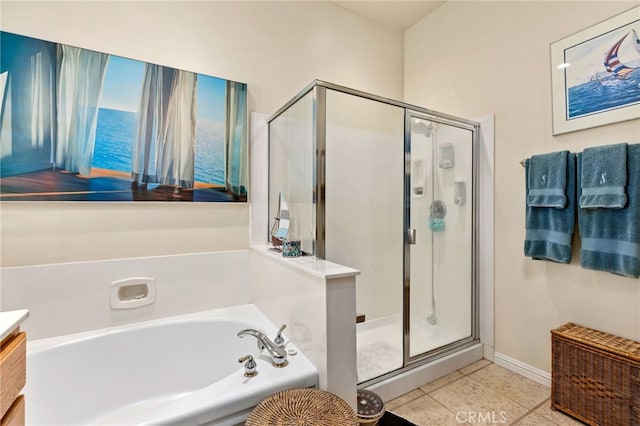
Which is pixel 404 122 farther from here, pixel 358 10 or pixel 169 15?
pixel 169 15

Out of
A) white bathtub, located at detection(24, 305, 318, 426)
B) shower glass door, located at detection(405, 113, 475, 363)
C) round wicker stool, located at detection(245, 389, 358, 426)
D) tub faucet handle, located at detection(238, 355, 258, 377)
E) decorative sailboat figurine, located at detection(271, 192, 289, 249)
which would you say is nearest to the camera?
round wicker stool, located at detection(245, 389, 358, 426)

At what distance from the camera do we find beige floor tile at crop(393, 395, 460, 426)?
4.94 feet

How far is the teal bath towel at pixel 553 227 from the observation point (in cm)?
165

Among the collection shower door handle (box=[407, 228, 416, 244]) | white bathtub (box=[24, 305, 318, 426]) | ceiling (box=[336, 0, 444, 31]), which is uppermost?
ceiling (box=[336, 0, 444, 31])

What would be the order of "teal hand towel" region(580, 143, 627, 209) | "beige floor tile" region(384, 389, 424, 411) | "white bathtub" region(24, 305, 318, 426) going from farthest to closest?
"beige floor tile" region(384, 389, 424, 411) → "teal hand towel" region(580, 143, 627, 209) → "white bathtub" region(24, 305, 318, 426)

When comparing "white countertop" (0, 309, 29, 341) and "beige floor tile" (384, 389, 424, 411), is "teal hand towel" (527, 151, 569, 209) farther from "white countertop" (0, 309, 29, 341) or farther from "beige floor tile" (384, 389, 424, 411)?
"white countertop" (0, 309, 29, 341)

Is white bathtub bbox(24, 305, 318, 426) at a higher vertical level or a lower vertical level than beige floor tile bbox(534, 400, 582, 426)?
higher

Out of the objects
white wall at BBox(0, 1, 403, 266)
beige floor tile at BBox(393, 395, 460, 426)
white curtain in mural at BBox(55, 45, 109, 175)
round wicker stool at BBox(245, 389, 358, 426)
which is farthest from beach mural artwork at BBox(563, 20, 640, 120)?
white curtain in mural at BBox(55, 45, 109, 175)

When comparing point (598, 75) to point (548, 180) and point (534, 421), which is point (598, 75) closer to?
point (548, 180)

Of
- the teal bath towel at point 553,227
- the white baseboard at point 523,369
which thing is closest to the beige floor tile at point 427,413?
the white baseboard at point 523,369

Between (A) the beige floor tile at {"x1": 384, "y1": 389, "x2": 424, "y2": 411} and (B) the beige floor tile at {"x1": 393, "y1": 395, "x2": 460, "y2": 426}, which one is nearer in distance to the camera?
(B) the beige floor tile at {"x1": 393, "y1": 395, "x2": 460, "y2": 426}

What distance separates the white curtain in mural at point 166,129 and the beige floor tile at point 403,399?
178 cm

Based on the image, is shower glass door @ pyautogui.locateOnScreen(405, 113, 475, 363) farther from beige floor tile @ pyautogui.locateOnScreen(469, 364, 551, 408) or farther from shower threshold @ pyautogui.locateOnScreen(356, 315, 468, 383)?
beige floor tile @ pyautogui.locateOnScreen(469, 364, 551, 408)

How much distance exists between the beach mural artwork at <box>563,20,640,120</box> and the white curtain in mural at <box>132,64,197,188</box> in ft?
7.50
